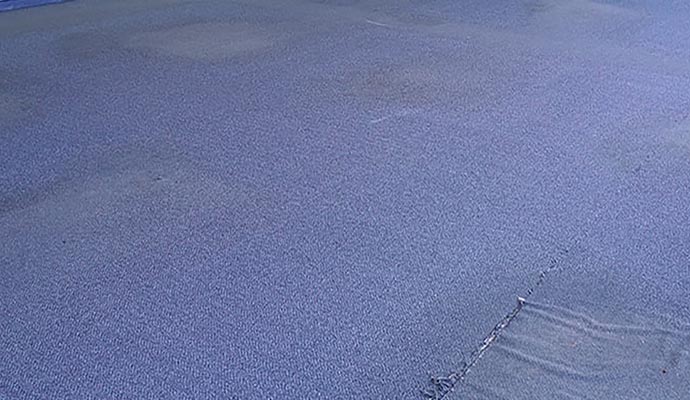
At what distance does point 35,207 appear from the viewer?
2.31 meters

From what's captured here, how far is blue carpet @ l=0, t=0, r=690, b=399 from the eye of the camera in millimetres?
1670

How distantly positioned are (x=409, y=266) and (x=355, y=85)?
158 cm

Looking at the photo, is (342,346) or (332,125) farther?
(332,125)

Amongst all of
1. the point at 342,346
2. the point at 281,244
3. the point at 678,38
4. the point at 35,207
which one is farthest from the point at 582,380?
the point at 678,38

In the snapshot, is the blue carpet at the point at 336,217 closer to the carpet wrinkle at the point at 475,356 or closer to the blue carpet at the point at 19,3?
the carpet wrinkle at the point at 475,356

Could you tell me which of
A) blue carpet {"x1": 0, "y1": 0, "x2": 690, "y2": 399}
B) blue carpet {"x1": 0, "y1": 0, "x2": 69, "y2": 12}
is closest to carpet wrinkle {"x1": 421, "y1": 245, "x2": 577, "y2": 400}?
blue carpet {"x1": 0, "y1": 0, "x2": 690, "y2": 399}

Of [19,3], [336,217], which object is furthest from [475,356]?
[19,3]

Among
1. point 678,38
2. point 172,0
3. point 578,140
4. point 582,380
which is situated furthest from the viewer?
point 172,0

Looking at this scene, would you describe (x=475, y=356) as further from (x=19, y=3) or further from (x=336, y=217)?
(x=19, y=3)

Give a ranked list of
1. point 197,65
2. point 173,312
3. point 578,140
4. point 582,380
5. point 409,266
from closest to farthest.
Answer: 1. point 582,380
2. point 173,312
3. point 409,266
4. point 578,140
5. point 197,65

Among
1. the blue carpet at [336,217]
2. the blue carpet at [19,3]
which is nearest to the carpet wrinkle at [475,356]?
the blue carpet at [336,217]

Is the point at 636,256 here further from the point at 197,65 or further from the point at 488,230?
the point at 197,65

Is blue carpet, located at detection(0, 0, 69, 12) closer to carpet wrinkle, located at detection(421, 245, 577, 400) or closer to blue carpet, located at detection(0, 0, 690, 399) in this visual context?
blue carpet, located at detection(0, 0, 690, 399)

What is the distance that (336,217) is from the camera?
2277 millimetres
